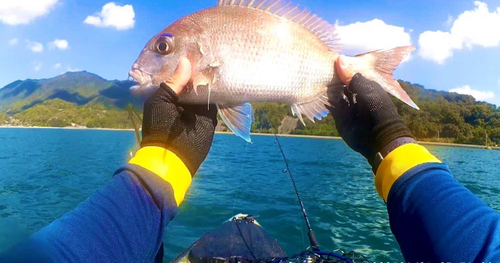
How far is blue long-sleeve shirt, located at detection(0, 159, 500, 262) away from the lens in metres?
1.28

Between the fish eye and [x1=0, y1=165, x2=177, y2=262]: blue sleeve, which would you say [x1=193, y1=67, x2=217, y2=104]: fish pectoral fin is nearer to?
the fish eye

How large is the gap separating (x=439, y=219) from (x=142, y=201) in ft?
4.20

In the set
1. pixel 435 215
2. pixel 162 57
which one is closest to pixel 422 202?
pixel 435 215

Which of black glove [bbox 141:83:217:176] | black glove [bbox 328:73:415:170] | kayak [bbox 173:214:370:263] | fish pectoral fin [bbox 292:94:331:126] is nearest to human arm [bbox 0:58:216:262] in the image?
black glove [bbox 141:83:217:176]

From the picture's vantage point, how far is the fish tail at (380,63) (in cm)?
245

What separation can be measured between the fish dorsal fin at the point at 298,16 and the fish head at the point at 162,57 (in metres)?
0.41

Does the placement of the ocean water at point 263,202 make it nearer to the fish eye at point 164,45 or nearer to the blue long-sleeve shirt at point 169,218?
the fish eye at point 164,45

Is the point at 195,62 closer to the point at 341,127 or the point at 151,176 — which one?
the point at 151,176

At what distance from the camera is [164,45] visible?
7.19 feet

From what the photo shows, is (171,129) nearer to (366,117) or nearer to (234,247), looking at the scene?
(366,117)

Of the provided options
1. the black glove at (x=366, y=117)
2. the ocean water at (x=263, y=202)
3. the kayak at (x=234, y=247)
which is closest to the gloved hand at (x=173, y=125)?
the black glove at (x=366, y=117)

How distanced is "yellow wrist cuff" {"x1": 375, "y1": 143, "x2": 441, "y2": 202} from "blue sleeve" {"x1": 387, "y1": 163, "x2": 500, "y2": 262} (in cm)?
4

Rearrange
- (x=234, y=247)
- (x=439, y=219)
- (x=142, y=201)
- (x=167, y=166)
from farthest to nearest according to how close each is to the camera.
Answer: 1. (x=234, y=247)
2. (x=167, y=166)
3. (x=142, y=201)
4. (x=439, y=219)

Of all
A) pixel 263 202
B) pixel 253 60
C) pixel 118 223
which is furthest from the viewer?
pixel 263 202
